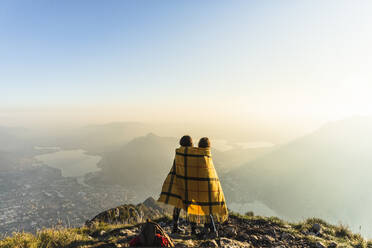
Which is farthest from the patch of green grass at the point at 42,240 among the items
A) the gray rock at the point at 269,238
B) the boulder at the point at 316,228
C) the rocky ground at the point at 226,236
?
the boulder at the point at 316,228

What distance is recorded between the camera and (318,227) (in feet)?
23.4

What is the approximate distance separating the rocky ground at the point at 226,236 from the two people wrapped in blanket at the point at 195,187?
65 cm

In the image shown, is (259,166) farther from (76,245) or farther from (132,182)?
(76,245)

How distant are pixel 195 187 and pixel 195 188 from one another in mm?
29

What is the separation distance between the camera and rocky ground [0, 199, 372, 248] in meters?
4.41

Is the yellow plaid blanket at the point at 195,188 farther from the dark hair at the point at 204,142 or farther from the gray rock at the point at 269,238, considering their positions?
the gray rock at the point at 269,238

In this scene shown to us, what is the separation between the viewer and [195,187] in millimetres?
5281

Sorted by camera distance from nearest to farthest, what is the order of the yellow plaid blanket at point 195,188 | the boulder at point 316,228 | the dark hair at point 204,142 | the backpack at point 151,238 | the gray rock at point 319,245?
the backpack at point 151,238 → the yellow plaid blanket at point 195,188 → the gray rock at point 319,245 → the dark hair at point 204,142 → the boulder at point 316,228

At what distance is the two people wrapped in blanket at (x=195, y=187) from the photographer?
5199 millimetres

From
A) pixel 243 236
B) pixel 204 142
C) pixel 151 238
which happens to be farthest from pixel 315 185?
pixel 151 238

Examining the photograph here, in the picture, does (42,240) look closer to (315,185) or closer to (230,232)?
(230,232)

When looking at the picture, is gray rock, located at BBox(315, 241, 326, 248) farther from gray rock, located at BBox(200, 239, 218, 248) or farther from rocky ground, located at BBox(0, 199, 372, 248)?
gray rock, located at BBox(200, 239, 218, 248)

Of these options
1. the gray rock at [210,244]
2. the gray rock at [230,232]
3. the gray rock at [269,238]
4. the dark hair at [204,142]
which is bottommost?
the gray rock at [269,238]

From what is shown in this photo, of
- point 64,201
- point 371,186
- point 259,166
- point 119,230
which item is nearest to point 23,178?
point 64,201
